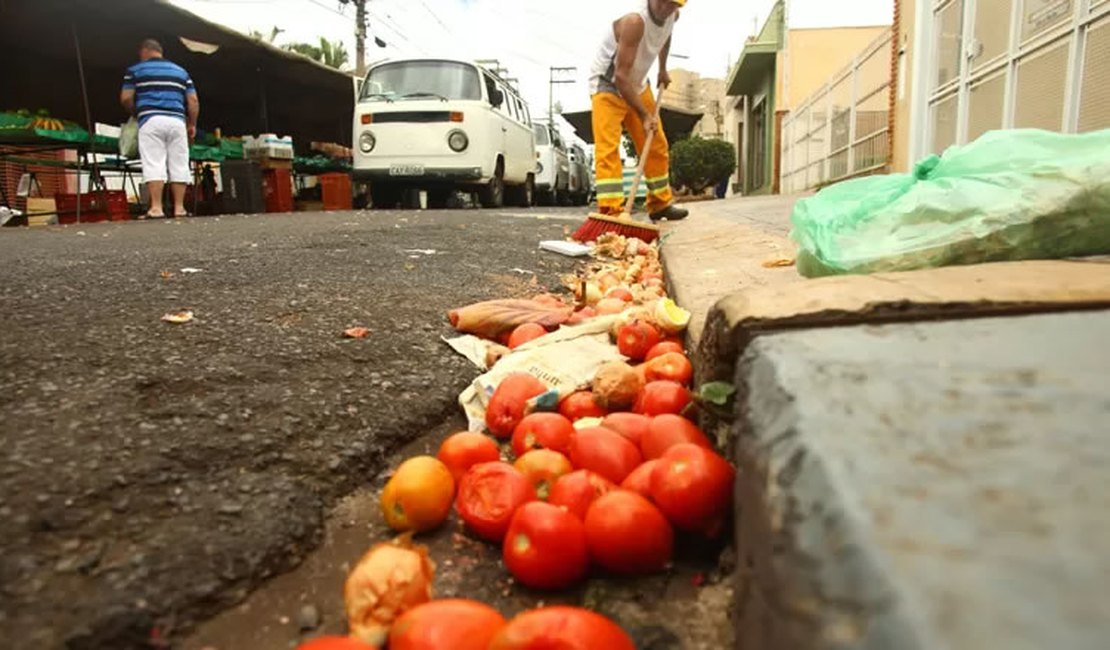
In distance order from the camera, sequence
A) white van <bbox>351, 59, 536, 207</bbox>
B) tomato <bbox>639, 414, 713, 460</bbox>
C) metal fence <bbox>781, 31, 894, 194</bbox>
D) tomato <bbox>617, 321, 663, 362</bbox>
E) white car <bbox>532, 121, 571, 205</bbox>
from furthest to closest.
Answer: white car <bbox>532, 121, 571, 205</bbox>
metal fence <bbox>781, 31, 894, 194</bbox>
white van <bbox>351, 59, 536, 207</bbox>
tomato <bbox>617, 321, 663, 362</bbox>
tomato <bbox>639, 414, 713, 460</bbox>

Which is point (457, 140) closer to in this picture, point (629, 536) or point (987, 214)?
point (987, 214)

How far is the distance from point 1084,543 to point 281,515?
1.09 metres

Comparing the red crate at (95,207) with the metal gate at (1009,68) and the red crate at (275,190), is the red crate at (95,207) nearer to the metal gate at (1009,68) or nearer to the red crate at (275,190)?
the red crate at (275,190)

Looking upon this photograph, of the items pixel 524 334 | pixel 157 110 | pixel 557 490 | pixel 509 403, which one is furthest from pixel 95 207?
pixel 557 490

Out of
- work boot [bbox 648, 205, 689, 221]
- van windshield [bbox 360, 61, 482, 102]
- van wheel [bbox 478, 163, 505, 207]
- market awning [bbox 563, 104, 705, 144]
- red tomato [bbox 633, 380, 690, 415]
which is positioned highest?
market awning [bbox 563, 104, 705, 144]

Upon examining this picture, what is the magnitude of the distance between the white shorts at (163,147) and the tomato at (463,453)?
309 inches

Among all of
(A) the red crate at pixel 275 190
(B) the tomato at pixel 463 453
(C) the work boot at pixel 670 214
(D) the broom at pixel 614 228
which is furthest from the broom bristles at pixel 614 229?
(A) the red crate at pixel 275 190

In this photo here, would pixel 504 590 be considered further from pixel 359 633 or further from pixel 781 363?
pixel 781 363

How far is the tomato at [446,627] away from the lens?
0.89m

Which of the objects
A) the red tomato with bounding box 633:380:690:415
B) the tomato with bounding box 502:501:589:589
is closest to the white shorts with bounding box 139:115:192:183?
the red tomato with bounding box 633:380:690:415

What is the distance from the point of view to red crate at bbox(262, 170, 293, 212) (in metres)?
11.4

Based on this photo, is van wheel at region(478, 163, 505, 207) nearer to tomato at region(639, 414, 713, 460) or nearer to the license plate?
the license plate

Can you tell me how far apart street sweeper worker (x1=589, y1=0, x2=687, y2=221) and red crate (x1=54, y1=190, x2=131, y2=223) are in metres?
7.59

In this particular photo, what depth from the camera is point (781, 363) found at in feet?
3.20
